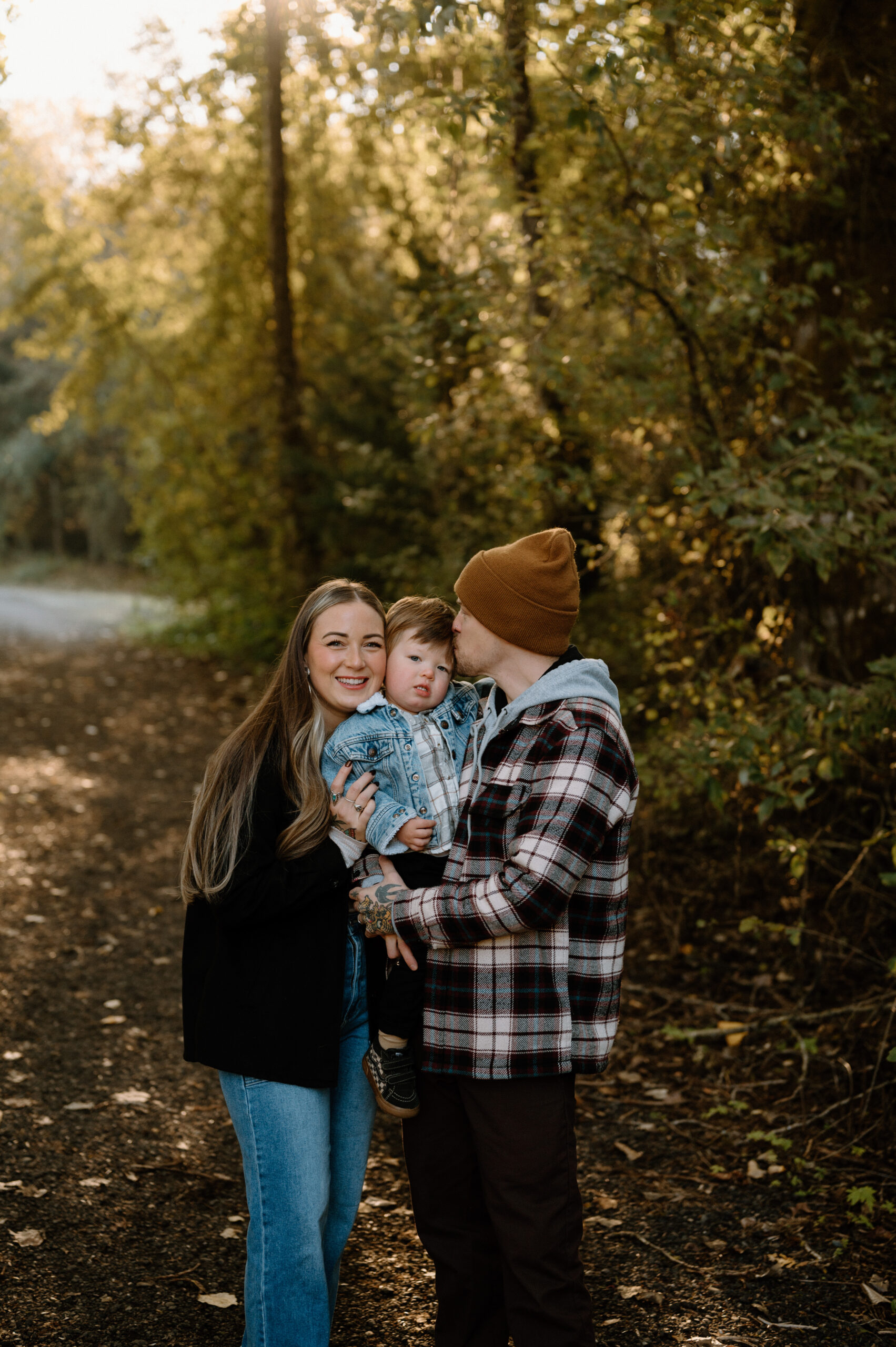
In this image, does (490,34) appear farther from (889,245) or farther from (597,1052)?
(597,1052)

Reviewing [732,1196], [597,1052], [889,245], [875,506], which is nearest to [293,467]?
[889,245]

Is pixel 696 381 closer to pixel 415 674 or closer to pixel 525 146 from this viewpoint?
pixel 525 146

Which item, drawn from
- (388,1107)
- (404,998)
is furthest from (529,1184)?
(404,998)

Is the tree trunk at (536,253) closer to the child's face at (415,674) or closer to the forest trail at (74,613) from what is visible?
the child's face at (415,674)

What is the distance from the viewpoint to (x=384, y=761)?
2379 mm

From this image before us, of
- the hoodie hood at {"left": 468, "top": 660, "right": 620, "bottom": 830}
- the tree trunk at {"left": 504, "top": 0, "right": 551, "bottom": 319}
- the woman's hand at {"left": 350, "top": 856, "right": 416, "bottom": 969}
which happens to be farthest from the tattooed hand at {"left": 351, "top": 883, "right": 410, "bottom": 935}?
the tree trunk at {"left": 504, "top": 0, "right": 551, "bottom": 319}

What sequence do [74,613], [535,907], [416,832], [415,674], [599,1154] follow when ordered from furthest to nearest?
[74,613], [599,1154], [415,674], [416,832], [535,907]

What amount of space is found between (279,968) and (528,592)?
3.11 ft

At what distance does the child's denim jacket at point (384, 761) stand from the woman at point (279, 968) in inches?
1.3

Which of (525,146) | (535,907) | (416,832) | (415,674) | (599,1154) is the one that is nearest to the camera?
(535,907)

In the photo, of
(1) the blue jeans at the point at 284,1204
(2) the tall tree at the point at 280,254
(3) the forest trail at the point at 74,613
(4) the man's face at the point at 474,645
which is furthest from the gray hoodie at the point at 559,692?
(3) the forest trail at the point at 74,613

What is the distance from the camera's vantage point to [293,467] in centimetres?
1219

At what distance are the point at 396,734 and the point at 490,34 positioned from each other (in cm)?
453

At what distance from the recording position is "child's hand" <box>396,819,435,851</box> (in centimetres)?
230
